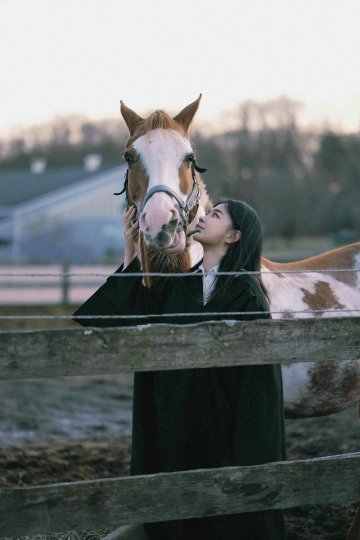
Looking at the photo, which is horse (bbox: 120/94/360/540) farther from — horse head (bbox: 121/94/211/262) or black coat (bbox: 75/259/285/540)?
black coat (bbox: 75/259/285/540)

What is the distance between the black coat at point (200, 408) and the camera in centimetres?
294

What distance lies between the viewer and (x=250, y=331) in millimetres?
2762

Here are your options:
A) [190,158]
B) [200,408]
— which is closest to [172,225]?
[190,158]

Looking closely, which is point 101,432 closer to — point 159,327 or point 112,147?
point 159,327

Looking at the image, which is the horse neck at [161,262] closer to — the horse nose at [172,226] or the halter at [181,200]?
the halter at [181,200]

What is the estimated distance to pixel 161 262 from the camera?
389 cm

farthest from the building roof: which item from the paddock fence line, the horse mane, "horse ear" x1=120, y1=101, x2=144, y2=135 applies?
the horse mane

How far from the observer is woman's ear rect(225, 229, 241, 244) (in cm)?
333

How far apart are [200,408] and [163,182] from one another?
122 cm

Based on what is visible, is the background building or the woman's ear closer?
the woman's ear

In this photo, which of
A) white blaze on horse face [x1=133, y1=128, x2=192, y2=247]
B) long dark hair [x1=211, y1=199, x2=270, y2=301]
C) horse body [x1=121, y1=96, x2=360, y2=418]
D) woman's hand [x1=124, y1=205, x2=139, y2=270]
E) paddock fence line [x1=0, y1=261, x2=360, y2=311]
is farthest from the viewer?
paddock fence line [x1=0, y1=261, x2=360, y2=311]

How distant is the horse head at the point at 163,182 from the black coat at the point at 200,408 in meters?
0.26

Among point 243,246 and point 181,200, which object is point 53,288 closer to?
point 181,200

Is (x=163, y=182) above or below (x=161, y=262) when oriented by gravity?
above
